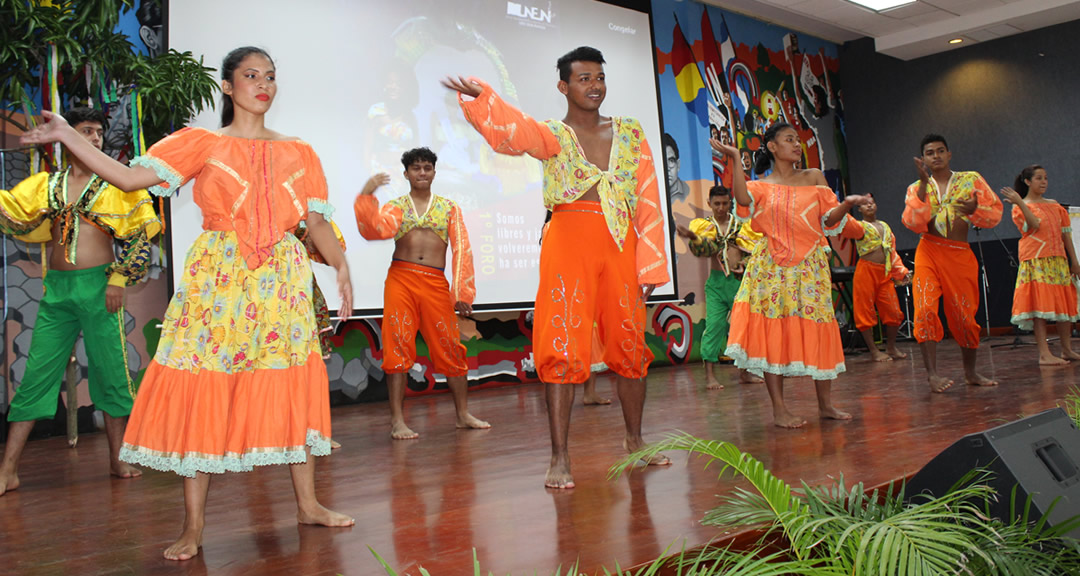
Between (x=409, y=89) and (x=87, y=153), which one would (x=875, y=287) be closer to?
(x=409, y=89)

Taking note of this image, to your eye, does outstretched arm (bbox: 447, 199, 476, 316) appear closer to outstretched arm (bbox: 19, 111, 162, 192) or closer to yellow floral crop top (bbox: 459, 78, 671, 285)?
yellow floral crop top (bbox: 459, 78, 671, 285)

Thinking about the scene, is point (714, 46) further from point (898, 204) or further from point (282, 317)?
point (282, 317)

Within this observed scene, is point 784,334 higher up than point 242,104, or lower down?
lower down

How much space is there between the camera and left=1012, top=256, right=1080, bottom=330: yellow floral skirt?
6.50 meters

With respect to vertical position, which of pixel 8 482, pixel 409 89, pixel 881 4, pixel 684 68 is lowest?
pixel 8 482

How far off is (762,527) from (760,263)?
2.31 m

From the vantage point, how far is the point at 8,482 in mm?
3213

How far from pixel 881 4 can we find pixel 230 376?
9.15 meters

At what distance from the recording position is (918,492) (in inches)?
86.1

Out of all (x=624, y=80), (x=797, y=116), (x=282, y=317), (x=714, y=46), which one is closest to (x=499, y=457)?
(x=282, y=317)

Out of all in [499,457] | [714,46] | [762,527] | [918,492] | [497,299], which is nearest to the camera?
[762,527]

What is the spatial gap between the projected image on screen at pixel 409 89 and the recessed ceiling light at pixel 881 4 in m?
3.34

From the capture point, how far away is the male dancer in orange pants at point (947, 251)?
5.03 metres

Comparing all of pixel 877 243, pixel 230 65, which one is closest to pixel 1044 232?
pixel 877 243
